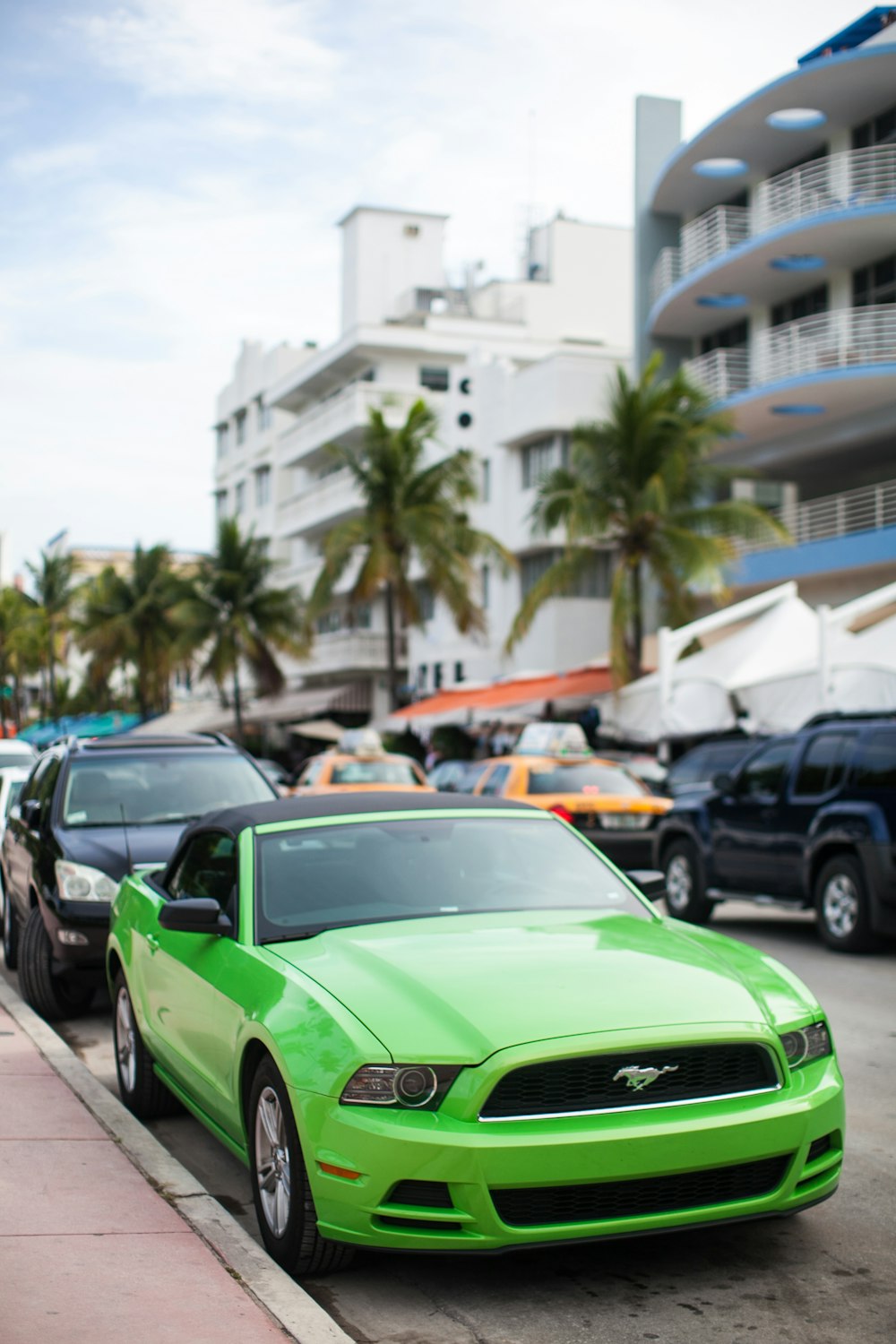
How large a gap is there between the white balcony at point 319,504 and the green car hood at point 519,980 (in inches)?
1861

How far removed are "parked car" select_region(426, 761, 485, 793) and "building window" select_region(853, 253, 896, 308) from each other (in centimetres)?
1492

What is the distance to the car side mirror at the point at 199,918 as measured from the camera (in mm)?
5699

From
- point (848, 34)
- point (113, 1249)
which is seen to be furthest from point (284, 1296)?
point (848, 34)

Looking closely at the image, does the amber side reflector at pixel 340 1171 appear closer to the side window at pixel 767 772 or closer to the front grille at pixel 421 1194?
the front grille at pixel 421 1194

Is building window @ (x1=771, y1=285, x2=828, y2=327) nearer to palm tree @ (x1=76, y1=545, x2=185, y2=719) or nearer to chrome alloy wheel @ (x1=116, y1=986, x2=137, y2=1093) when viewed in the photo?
chrome alloy wheel @ (x1=116, y1=986, x2=137, y2=1093)

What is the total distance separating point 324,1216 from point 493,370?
135ft

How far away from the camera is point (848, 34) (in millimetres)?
30234

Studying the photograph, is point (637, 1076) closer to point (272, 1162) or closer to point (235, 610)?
point (272, 1162)

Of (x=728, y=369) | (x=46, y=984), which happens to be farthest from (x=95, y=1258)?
(x=728, y=369)

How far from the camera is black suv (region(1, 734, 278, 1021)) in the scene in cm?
921

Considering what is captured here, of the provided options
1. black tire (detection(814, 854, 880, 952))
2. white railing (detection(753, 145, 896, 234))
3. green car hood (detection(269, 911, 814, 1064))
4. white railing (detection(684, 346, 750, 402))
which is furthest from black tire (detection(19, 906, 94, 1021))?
white railing (detection(684, 346, 750, 402))

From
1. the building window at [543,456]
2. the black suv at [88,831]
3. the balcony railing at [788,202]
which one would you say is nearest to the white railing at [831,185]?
the balcony railing at [788,202]

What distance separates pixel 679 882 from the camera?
604 inches

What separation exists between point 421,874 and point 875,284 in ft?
98.3
